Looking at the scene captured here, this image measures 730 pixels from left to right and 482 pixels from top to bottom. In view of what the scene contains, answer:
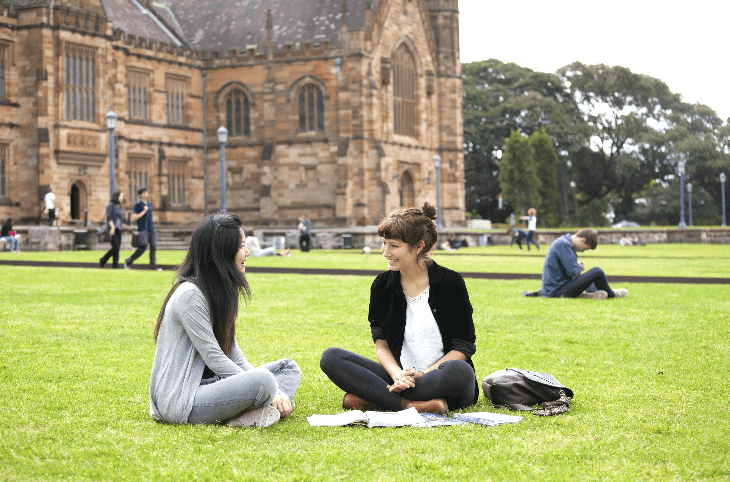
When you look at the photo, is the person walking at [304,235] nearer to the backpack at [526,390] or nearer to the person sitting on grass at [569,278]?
the person sitting on grass at [569,278]

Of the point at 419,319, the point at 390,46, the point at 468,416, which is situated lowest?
the point at 468,416

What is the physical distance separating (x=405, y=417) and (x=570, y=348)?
3597mm

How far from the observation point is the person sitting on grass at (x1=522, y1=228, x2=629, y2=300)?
1294 cm

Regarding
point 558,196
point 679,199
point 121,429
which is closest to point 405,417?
point 121,429

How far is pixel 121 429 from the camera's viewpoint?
530 cm

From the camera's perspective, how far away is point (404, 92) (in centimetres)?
5059

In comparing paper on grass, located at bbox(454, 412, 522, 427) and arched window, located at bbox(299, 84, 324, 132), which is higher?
arched window, located at bbox(299, 84, 324, 132)

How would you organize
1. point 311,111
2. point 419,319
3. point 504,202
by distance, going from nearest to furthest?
point 419,319, point 311,111, point 504,202

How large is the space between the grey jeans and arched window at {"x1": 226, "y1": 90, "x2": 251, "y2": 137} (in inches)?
1769

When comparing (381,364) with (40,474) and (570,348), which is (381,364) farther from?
(570,348)

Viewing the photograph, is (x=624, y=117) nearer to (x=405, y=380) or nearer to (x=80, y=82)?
(x=80, y=82)

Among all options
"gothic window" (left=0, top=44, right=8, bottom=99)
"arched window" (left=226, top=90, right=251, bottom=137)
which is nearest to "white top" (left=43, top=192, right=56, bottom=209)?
"gothic window" (left=0, top=44, right=8, bottom=99)

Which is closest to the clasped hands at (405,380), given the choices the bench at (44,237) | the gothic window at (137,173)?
the bench at (44,237)

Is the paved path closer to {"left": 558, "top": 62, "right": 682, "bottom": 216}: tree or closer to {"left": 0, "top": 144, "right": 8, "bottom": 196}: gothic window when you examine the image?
{"left": 0, "top": 144, "right": 8, "bottom": 196}: gothic window
